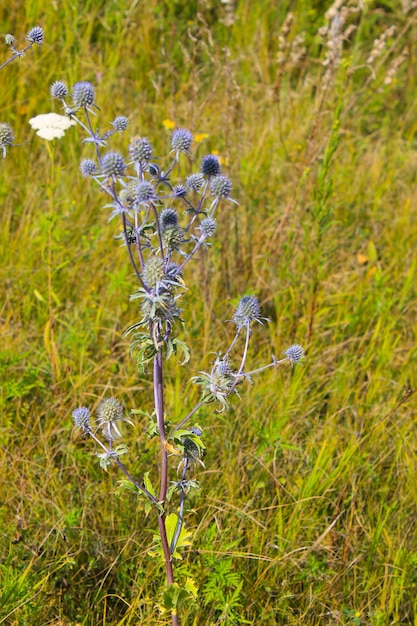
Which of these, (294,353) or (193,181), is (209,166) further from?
(294,353)

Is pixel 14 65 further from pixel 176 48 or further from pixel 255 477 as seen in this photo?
pixel 255 477

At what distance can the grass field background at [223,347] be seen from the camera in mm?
2186

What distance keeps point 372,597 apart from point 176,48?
386cm

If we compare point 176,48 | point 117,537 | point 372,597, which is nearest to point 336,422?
point 372,597

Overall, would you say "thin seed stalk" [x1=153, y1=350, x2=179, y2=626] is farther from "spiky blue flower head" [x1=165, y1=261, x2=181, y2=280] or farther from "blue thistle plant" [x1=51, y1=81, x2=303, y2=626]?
"spiky blue flower head" [x1=165, y1=261, x2=181, y2=280]

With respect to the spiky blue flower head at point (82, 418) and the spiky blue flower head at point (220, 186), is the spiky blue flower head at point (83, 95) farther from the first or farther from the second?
the spiky blue flower head at point (82, 418)

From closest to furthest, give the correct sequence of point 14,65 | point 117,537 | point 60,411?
point 117,537
point 60,411
point 14,65

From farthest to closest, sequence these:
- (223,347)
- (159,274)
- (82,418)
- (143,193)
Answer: (223,347) → (82,418) → (159,274) → (143,193)

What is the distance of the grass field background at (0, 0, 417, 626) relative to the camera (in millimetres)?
2186

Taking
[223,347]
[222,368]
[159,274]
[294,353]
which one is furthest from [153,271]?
[223,347]

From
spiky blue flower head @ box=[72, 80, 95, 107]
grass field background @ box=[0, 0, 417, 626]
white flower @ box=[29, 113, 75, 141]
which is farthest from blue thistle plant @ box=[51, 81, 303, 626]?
white flower @ box=[29, 113, 75, 141]

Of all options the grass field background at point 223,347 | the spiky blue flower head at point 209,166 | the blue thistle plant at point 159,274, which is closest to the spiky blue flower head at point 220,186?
the blue thistle plant at point 159,274

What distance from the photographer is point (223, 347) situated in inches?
119

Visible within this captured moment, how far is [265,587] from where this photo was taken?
219cm
